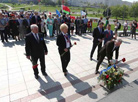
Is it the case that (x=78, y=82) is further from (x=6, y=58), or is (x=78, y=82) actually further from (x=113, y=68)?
(x=6, y=58)

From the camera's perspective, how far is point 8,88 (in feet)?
14.3

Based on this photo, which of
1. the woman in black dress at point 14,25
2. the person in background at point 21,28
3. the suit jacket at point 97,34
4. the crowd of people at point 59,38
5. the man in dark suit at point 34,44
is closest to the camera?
the man in dark suit at point 34,44

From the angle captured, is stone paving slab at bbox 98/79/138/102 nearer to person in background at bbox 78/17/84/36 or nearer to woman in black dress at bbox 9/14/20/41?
woman in black dress at bbox 9/14/20/41

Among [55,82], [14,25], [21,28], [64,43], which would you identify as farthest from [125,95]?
[21,28]

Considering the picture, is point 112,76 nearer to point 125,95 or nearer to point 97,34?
point 125,95

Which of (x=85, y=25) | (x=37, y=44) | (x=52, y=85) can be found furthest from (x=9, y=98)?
(x=85, y=25)

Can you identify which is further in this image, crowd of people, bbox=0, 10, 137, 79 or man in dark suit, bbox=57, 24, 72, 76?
man in dark suit, bbox=57, 24, 72, 76

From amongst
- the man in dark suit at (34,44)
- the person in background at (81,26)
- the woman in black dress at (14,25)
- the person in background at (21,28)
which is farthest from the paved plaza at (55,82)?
the person in background at (81,26)

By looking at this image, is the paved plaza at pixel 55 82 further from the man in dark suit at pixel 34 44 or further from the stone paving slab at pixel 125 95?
the man in dark suit at pixel 34 44

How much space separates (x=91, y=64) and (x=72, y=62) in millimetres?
978

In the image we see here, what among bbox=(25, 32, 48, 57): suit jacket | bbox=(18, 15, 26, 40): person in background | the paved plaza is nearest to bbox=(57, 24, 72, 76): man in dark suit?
bbox=(25, 32, 48, 57): suit jacket

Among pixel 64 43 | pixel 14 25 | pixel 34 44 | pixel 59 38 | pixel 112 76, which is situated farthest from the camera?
pixel 14 25

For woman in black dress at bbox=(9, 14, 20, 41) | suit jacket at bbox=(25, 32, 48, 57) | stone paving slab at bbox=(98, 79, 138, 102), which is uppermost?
woman in black dress at bbox=(9, 14, 20, 41)

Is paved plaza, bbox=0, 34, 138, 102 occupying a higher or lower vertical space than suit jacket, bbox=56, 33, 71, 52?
lower
